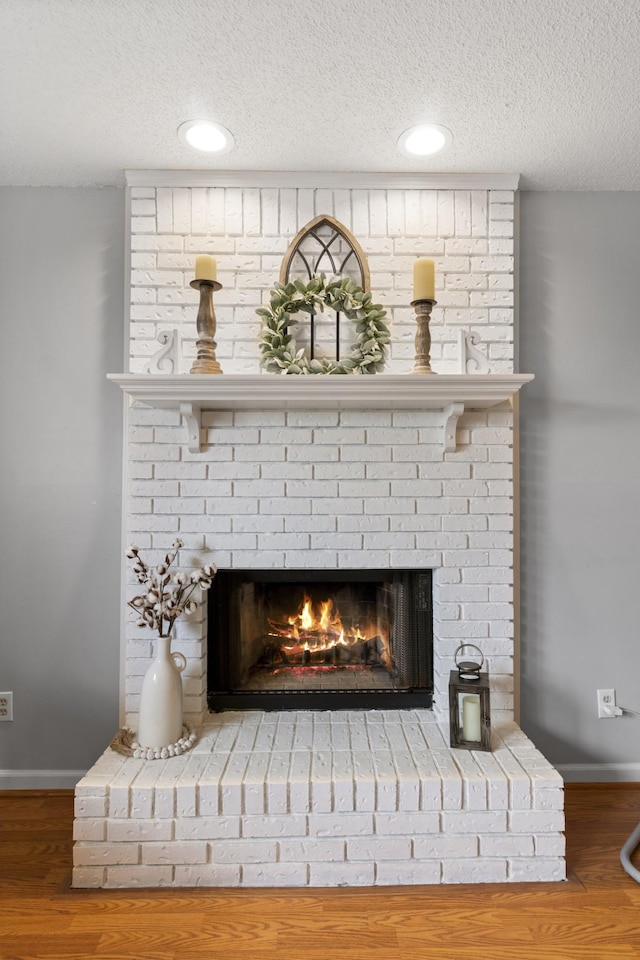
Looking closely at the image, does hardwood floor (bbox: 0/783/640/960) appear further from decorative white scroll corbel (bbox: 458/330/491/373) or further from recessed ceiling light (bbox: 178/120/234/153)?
recessed ceiling light (bbox: 178/120/234/153)

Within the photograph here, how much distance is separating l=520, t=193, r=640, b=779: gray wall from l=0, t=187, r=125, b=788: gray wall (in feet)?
5.24

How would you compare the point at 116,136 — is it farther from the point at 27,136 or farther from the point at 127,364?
the point at 127,364

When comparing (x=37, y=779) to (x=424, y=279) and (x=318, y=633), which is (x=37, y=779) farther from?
(x=424, y=279)

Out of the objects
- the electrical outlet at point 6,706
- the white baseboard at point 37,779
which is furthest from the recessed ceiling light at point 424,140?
the white baseboard at point 37,779

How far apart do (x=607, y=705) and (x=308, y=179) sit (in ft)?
7.50

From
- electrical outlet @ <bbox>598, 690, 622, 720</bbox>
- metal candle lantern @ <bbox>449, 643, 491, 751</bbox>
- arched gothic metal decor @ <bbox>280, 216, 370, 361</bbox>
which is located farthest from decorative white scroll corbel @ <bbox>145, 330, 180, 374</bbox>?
electrical outlet @ <bbox>598, 690, 622, 720</bbox>

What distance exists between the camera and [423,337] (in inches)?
74.9

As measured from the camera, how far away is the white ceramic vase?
1822 millimetres

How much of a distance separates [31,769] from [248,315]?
190 cm

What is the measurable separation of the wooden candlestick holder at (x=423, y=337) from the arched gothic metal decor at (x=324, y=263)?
0.80ft

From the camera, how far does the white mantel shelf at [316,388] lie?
179cm

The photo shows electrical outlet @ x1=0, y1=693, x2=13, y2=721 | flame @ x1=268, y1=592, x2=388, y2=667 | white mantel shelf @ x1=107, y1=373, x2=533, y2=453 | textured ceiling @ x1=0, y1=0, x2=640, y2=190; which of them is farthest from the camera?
flame @ x1=268, y1=592, x2=388, y2=667

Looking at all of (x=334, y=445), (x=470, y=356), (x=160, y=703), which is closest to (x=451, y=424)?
(x=470, y=356)

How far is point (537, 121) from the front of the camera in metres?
1.76
